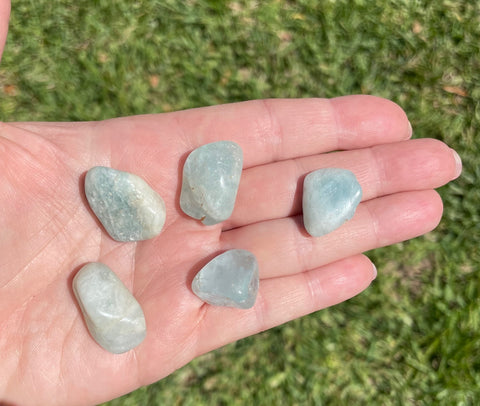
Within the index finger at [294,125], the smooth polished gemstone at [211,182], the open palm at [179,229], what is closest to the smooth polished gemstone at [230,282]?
the open palm at [179,229]

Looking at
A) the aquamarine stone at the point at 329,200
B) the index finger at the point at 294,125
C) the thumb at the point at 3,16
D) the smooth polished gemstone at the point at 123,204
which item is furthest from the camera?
the index finger at the point at 294,125

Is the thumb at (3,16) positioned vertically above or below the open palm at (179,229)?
above

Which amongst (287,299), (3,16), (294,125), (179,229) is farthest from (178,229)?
(3,16)

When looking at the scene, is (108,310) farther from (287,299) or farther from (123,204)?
(287,299)

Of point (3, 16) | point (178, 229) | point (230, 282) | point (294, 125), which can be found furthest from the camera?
point (294, 125)

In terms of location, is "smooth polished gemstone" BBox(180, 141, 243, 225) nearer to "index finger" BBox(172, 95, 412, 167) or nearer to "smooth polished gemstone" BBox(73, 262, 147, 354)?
"index finger" BBox(172, 95, 412, 167)

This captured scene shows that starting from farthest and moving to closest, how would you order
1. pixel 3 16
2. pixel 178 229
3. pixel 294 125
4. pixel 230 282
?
pixel 294 125
pixel 178 229
pixel 230 282
pixel 3 16

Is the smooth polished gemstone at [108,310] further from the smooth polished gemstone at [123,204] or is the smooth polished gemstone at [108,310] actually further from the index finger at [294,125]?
the index finger at [294,125]
